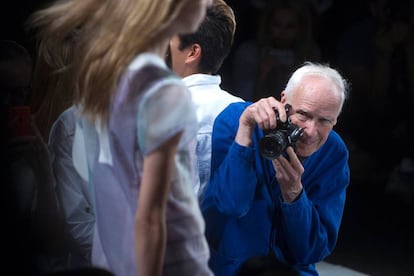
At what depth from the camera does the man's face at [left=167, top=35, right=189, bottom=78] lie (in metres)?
2.08

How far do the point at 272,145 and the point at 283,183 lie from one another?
0.49ft

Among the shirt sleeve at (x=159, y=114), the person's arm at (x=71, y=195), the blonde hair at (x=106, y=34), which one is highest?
the blonde hair at (x=106, y=34)

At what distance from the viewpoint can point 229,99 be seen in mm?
2201

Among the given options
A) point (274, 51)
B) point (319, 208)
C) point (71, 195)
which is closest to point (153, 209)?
point (71, 195)

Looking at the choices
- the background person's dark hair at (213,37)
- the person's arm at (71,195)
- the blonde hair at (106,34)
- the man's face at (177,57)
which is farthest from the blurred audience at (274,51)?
the blonde hair at (106,34)

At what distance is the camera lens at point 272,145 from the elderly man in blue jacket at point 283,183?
6cm

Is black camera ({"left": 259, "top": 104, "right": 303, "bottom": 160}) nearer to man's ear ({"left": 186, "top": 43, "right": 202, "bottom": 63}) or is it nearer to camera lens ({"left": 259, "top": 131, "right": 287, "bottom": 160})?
camera lens ({"left": 259, "top": 131, "right": 287, "bottom": 160})

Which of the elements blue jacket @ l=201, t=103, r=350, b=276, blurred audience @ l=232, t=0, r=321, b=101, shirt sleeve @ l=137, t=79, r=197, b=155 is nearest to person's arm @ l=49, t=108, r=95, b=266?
blue jacket @ l=201, t=103, r=350, b=276

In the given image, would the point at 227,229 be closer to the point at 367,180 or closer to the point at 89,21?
the point at 89,21

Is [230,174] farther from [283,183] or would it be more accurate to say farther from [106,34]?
[106,34]

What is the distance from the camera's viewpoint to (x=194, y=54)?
2127 mm

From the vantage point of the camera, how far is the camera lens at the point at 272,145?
1.78 m

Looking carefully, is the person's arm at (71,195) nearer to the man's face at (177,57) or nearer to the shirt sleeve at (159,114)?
the man's face at (177,57)

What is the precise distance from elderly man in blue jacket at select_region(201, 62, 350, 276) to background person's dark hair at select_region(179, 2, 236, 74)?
0.17 meters
